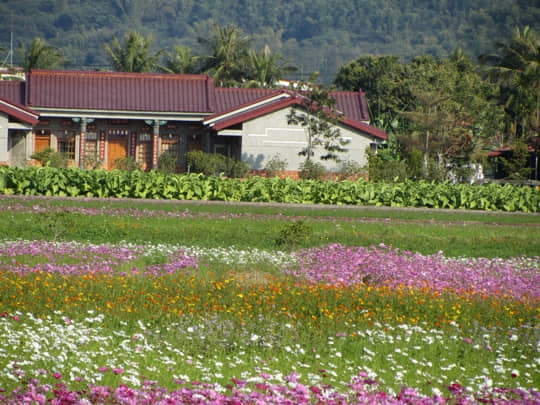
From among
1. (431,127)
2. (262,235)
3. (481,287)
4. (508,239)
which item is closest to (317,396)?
(481,287)

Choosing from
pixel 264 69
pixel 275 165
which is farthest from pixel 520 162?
pixel 264 69

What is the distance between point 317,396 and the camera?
6672 mm

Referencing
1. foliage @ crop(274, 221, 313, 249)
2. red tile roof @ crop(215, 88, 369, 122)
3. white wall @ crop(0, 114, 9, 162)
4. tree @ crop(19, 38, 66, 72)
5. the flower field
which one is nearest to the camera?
the flower field

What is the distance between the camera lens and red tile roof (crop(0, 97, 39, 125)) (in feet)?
133

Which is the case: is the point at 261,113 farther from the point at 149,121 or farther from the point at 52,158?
the point at 52,158

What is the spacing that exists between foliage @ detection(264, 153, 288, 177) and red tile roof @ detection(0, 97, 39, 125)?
11.6 metres

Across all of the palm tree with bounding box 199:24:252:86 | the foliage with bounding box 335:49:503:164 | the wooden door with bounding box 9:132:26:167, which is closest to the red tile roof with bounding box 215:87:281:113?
the foliage with bounding box 335:49:503:164

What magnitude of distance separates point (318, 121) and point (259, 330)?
31.5 meters

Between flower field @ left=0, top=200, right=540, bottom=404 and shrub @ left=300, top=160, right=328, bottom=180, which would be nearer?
flower field @ left=0, top=200, right=540, bottom=404

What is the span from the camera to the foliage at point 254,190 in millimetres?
27594

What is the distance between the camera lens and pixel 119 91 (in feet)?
150

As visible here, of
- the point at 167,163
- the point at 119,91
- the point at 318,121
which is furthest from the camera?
the point at 119,91

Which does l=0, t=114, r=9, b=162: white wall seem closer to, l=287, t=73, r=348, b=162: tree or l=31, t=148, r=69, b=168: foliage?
l=31, t=148, r=69, b=168: foliage

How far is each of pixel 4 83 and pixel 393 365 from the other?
139 ft
